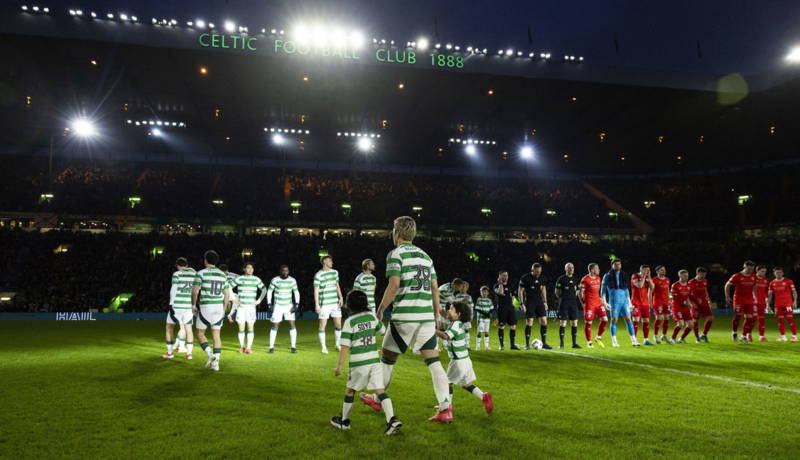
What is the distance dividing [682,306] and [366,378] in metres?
12.3

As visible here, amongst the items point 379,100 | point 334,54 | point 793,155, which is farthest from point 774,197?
point 334,54

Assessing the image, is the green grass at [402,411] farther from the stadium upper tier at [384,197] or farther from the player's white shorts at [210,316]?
the stadium upper tier at [384,197]

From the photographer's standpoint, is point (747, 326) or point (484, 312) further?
point (747, 326)

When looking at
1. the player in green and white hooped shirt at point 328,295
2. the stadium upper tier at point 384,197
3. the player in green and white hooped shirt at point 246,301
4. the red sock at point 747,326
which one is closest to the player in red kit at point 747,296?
the red sock at point 747,326

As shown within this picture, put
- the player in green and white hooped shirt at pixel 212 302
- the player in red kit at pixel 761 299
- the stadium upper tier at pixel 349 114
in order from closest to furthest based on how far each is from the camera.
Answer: the player in green and white hooped shirt at pixel 212 302 → the player in red kit at pixel 761 299 → the stadium upper tier at pixel 349 114

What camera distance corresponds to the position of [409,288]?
5.32 meters

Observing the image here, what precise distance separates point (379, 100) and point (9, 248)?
25.3m

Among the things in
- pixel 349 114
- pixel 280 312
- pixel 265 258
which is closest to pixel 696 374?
pixel 280 312

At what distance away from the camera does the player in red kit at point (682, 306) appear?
13784 millimetres

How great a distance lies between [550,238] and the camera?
148ft

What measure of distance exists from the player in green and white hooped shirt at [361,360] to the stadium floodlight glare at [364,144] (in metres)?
33.7

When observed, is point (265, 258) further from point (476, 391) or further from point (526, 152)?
point (476, 391)

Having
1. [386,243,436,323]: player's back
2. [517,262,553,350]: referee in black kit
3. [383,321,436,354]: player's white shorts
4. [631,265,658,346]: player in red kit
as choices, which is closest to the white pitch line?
[517,262,553,350]: referee in black kit

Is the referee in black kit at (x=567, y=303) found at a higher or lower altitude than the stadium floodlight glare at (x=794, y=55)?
lower
